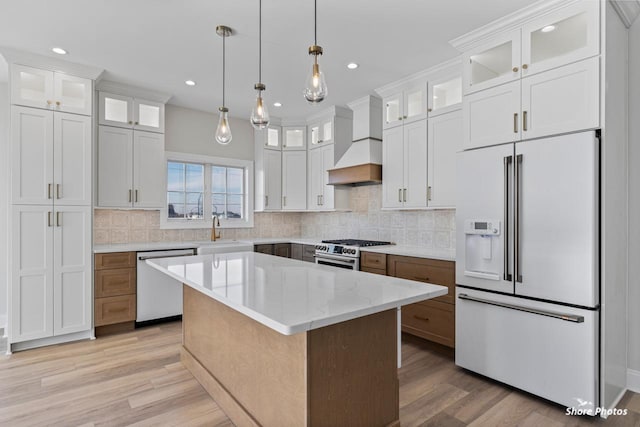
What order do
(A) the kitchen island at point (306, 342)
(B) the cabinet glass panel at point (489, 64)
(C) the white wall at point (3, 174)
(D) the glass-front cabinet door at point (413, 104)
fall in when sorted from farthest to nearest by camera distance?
(C) the white wall at point (3, 174), (D) the glass-front cabinet door at point (413, 104), (B) the cabinet glass panel at point (489, 64), (A) the kitchen island at point (306, 342)

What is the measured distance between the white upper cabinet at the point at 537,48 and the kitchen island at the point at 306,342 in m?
1.75

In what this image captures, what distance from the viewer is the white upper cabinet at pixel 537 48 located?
2150mm

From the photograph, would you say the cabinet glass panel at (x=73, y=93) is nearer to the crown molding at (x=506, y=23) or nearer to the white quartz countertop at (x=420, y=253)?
the white quartz countertop at (x=420, y=253)

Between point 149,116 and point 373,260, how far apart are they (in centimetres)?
317

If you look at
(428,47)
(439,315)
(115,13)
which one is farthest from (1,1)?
(439,315)

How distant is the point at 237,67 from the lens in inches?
133

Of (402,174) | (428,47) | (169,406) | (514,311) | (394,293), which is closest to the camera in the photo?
(394,293)

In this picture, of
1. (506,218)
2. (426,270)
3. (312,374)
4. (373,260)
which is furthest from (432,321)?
(312,374)

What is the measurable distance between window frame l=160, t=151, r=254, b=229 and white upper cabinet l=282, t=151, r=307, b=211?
52cm

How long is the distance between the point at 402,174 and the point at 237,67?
2003 millimetres

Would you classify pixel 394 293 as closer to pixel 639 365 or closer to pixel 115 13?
pixel 639 365

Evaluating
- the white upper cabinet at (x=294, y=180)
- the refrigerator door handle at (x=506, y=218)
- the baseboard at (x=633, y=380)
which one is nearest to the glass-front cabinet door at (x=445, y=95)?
the refrigerator door handle at (x=506, y=218)

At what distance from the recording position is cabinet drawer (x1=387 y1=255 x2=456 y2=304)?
9.78ft

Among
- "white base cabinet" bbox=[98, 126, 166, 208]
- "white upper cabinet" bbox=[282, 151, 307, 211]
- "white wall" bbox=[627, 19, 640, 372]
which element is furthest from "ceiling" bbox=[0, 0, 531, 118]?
"white upper cabinet" bbox=[282, 151, 307, 211]
